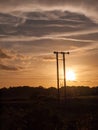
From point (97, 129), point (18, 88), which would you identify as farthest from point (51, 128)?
point (18, 88)

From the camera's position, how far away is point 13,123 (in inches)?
1014

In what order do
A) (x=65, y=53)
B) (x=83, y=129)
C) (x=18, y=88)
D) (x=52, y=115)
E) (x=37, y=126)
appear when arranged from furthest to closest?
(x=18, y=88) < (x=65, y=53) < (x=52, y=115) < (x=37, y=126) < (x=83, y=129)

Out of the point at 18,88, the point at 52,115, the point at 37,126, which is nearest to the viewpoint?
the point at 37,126

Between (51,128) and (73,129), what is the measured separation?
1.54m

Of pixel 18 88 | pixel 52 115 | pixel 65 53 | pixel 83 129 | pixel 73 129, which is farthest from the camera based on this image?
pixel 18 88

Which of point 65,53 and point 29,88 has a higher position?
point 29,88

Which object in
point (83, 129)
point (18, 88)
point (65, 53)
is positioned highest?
point (18, 88)

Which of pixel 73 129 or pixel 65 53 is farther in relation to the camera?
pixel 65 53

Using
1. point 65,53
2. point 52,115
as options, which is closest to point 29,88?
point 65,53

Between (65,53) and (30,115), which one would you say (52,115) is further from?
(65,53)

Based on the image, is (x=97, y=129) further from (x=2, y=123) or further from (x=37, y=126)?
(x=2, y=123)

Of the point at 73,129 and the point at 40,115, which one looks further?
the point at 40,115

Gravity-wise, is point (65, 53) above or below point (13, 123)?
above

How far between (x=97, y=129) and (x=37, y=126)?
3.82 metres
